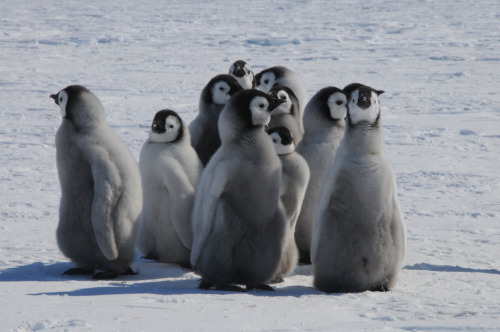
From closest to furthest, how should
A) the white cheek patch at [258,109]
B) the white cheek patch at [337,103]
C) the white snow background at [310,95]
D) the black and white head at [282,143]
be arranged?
the white snow background at [310,95], the white cheek patch at [258,109], the black and white head at [282,143], the white cheek patch at [337,103]

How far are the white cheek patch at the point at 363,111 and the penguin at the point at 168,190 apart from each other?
3.92 feet

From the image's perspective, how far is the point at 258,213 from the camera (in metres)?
4.12

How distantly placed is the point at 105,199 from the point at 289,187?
3.42ft

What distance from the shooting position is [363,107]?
4.12 m

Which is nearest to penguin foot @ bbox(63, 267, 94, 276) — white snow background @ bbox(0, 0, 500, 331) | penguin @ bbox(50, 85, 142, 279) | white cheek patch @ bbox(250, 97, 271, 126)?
penguin @ bbox(50, 85, 142, 279)

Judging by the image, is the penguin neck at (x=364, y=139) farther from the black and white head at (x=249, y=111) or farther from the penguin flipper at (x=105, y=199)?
the penguin flipper at (x=105, y=199)

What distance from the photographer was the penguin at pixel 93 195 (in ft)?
14.3

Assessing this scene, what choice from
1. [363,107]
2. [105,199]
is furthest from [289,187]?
[105,199]

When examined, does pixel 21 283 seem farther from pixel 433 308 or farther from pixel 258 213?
pixel 433 308

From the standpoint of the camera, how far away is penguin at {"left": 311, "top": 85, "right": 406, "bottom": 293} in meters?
4.08

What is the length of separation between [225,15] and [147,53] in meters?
7.83

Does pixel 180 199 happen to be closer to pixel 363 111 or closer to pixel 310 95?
pixel 363 111

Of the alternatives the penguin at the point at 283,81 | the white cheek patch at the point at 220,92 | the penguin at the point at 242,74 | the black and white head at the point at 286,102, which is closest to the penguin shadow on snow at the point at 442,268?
the black and white head at the point at 286,102

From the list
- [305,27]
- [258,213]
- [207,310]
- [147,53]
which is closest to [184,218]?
[258,213]
